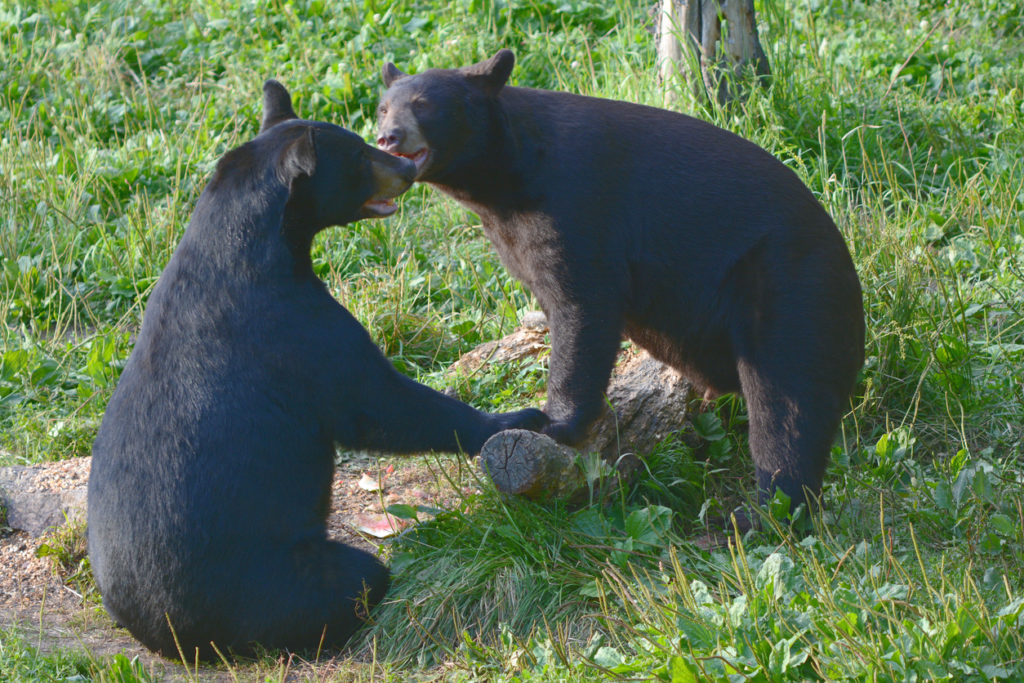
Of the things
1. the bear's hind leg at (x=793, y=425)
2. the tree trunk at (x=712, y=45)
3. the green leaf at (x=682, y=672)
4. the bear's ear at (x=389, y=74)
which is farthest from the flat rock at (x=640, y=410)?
the tree trunk at (x=712, y=45)

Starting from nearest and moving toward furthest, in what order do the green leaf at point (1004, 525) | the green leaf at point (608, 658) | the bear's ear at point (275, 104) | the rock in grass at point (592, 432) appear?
the green leaf at point (608, 658), the green leaf at point (1004, 525), the rock in grass at point (592, 432), the bear's ear at point (275, 104)

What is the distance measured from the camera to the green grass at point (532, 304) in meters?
3.40

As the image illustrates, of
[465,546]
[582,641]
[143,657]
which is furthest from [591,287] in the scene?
[143,657]

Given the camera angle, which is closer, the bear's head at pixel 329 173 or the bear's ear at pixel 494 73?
the bear's head at pixel 329 173

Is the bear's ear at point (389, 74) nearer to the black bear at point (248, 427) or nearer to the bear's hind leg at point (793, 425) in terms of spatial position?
the black bear at point (248, 427)

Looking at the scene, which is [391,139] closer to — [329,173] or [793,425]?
[329,173]

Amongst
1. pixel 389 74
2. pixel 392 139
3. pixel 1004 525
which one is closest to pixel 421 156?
pixel 392 139

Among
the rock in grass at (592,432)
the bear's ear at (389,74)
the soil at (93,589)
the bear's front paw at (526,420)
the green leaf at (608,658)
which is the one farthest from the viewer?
the bear's ear at (389,74)

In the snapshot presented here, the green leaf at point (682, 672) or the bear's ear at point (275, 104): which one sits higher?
the bear's ear at point (275, 104)

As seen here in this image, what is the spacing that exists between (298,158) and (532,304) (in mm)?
2502

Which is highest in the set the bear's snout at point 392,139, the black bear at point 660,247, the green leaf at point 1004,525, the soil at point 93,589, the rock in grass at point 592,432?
the bear's snout at point 392,139

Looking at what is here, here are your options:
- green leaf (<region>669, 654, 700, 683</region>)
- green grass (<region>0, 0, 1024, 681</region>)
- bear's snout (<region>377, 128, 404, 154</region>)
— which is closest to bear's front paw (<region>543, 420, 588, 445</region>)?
green grass (<region>0, 0, 1024, 681</region>)

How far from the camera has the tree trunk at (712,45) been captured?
23.2 feet

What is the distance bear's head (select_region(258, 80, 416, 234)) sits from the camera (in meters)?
4.05
